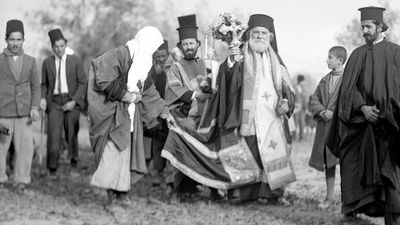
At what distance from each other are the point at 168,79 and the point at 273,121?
1.66 metres

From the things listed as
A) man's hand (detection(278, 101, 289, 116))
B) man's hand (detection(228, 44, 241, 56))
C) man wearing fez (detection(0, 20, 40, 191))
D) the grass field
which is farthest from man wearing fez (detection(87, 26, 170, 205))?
man's hand (detection(278, 101, 289, 116))

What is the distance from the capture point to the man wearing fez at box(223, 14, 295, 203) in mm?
8836

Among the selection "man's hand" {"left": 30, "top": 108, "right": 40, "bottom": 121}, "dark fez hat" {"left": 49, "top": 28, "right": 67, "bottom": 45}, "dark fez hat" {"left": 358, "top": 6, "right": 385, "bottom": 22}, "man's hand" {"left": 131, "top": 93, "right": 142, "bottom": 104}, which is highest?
"dark fez hat" {"left": 358, "top": 6, "right": 385, "bottom": 22}

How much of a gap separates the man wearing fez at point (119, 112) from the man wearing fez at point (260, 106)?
1.02 m

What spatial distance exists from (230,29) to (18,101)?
2.96m

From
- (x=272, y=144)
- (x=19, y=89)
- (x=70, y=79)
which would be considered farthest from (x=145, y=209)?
(x=70, y=79)

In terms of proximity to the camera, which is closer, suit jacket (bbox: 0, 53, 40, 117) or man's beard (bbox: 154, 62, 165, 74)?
suit jacket (bbox: 0, 53, 40, 117)

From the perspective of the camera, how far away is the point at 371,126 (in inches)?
285

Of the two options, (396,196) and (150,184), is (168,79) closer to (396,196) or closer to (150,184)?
(150,184)

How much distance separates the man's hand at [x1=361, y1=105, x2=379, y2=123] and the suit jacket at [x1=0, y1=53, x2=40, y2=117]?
456 centimetres

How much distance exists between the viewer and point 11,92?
31.8ft

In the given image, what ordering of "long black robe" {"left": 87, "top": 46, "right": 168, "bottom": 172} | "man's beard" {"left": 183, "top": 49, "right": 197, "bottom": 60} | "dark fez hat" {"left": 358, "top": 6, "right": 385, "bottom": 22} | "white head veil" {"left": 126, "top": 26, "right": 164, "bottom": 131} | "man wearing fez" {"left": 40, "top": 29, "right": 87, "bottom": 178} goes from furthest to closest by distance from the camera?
1. "man wearing fez" {"left": 40, "top": 29, "right": 87, "bottom": 178}
2. "man's beard" {"left": 183, "top": 49, "right": 197, "bottom": 60}
3. "white head veil" {"left": 126, "top": 26, "right": 164, "bottom": 131}
4. "long black robe" {"left": 87, "top": 46, "right": 168, "bottom": 172}
5. "dark fez hat" {"left": 358, "top": 6, "right": 385, "bottom": 22}

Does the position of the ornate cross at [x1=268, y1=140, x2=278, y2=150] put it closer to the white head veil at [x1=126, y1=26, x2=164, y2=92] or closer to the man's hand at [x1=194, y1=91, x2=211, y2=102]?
the man's hand at [x1=194, y1=91, x2=211, y2=102]

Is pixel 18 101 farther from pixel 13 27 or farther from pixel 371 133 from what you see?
pixel 371 133
